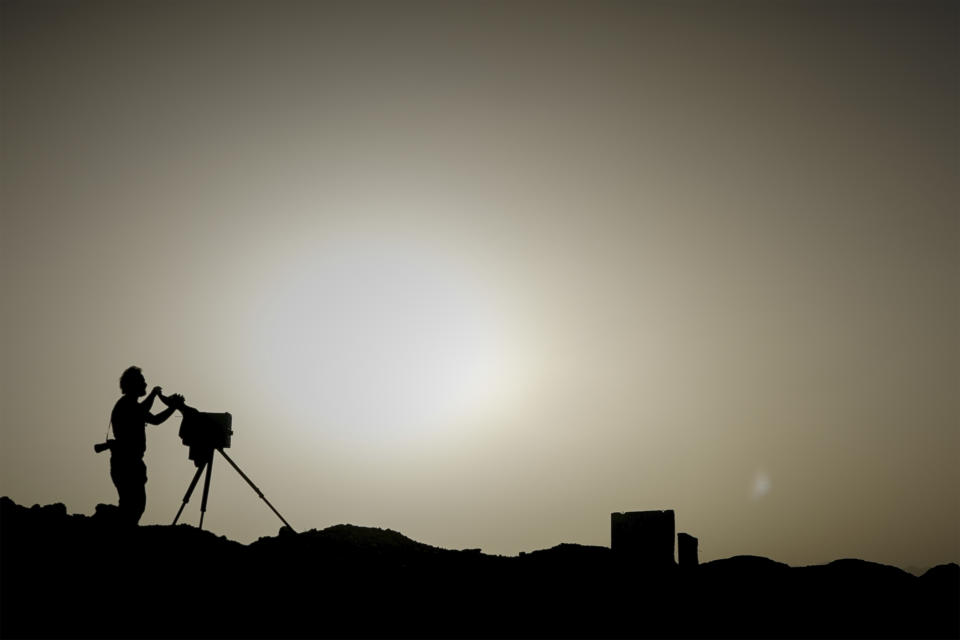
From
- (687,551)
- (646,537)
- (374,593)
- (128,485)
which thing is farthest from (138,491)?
(687,551)

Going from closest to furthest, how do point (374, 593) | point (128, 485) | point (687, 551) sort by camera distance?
point (374, 593) → point (128, 485) → point (687, 551)

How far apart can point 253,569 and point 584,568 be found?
5.60m

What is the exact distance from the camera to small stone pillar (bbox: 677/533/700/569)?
1266 cm

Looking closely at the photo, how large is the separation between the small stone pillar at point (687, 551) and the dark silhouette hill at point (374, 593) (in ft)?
1.30

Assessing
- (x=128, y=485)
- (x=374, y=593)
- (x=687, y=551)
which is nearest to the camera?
(x=374, y=593)

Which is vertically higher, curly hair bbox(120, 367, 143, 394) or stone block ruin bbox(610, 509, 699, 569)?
curly hair bbox(120, 367, 143, 394)

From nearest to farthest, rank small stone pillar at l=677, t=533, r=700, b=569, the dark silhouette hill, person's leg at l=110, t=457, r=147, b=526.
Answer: the dark silhouette hill, person's leg at l=110, t=457, r=147, b=526, small stone pillar at l=677, t=533, r=700, b=569

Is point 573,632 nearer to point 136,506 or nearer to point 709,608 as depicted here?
point 709,608

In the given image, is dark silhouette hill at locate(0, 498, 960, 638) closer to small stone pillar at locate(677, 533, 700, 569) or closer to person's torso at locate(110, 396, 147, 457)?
small stone pillar at locate(677, 533, 700, 569)

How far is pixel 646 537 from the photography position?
42.1ft

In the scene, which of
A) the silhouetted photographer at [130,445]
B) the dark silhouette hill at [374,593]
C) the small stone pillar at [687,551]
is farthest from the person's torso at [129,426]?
the small stone pillar at [687,551]

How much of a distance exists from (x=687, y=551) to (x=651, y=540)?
0.70 metres

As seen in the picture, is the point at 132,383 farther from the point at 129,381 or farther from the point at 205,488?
the point at 205,488

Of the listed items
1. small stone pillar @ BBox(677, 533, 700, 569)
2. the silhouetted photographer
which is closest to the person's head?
the silhouetted photographer
